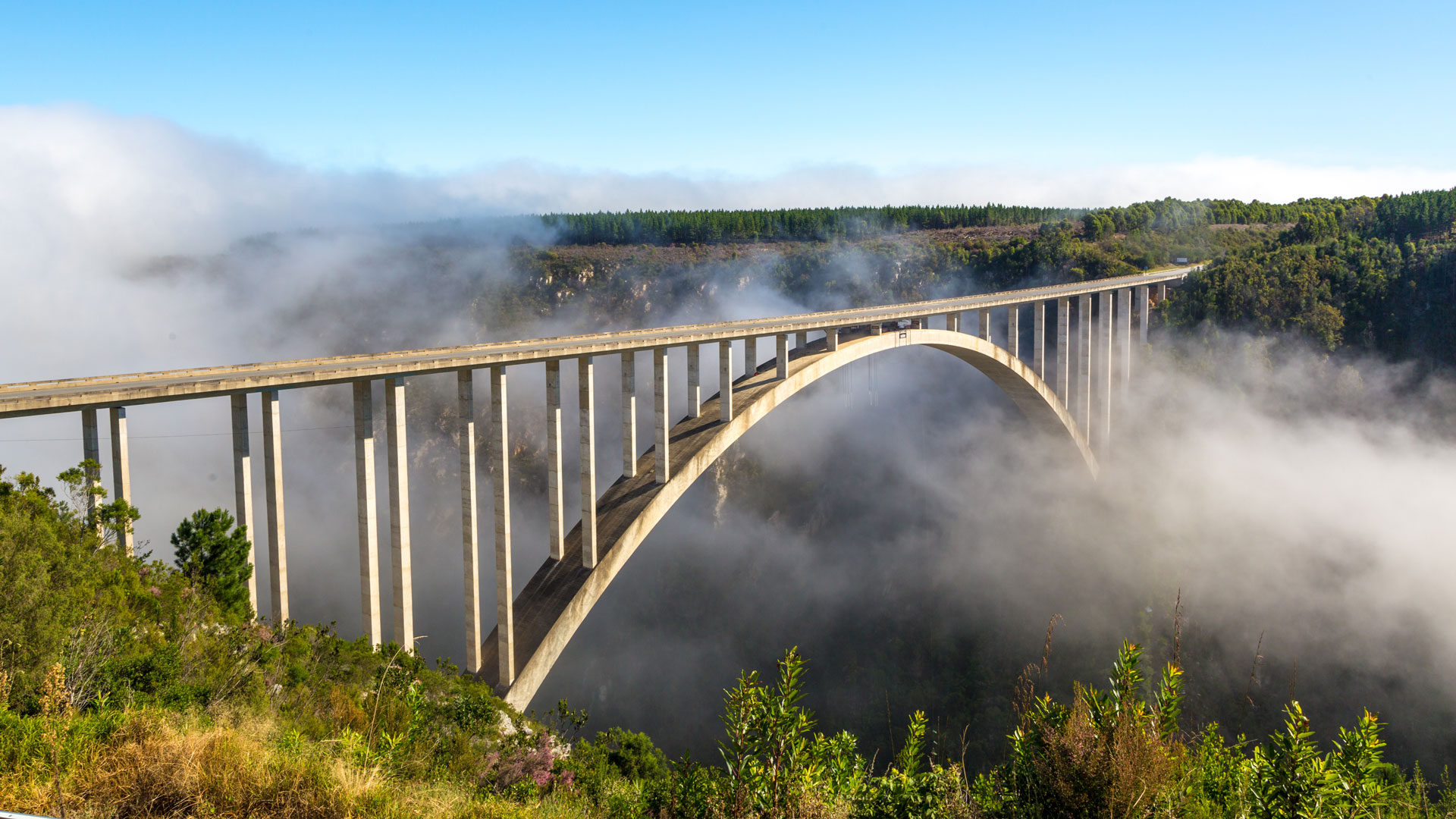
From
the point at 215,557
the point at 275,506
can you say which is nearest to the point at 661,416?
the point at 275,506

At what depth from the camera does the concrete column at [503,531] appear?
17203 millimetres

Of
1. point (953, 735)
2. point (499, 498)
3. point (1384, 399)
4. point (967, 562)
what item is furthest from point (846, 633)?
point (499, 498)

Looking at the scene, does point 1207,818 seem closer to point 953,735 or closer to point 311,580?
point 953,735

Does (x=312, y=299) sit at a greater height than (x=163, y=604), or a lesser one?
greater

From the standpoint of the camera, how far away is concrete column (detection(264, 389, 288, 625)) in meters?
14.3

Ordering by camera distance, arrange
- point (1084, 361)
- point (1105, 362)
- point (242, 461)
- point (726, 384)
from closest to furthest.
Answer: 1. point (242, 461)
2. point (726, 384)
3. point (1084, 361)
4. point (1105, 362)

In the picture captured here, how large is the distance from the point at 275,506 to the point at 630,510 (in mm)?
8568

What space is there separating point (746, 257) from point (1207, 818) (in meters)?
94.1

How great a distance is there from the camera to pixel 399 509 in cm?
1625

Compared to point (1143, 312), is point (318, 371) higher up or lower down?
lower down

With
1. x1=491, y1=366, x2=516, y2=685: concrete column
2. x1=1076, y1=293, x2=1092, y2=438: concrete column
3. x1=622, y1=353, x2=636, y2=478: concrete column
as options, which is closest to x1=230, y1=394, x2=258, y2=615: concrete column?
x1=491, y1=366, x2=516, y2=685: concrete column

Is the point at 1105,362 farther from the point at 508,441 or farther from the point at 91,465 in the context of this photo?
the point at 91,465

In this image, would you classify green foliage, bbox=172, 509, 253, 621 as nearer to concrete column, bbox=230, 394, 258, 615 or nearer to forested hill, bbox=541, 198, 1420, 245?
concrete column, bbox=230, 394, 258, 615

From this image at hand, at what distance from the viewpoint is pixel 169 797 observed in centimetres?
682
